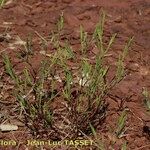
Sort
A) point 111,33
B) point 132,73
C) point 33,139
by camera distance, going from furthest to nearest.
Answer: point 111,33
point 132,73
point 33,139

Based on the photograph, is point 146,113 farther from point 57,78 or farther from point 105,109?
point 57,78

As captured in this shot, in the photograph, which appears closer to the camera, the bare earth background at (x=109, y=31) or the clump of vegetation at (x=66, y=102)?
the clump of vegetation at (x=66, y=102)

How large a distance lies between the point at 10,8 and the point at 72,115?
3.91ft

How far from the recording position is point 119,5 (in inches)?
113

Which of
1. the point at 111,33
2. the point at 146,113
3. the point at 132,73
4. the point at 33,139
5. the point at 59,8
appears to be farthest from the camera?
the point at 59,8

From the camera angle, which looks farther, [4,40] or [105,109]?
[4,40]

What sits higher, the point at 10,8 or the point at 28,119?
the point at 10,8

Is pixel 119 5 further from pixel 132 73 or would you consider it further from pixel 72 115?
pixel 72 115

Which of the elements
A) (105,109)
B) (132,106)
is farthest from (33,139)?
(132,106)

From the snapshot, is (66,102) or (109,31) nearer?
(66,102)

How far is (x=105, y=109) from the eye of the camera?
6.26ft

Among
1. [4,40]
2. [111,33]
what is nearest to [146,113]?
[111,33]

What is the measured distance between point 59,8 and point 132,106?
1.10m

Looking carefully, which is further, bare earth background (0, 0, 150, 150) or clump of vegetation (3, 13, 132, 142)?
bare earth background (0, 0, 150, 150)
